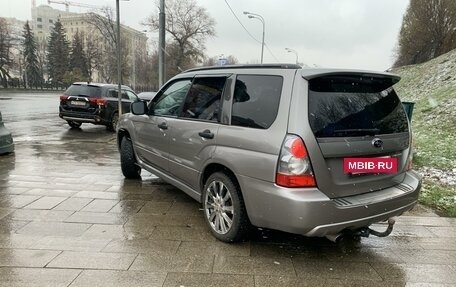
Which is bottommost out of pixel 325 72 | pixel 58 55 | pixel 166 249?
pixel 166 249

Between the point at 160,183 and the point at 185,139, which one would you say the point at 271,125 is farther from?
the point at 160,183

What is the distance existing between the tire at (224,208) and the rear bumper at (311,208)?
0.16 metres

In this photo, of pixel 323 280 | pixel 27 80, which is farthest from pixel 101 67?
pixel 323 280

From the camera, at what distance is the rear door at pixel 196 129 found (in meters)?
3.82

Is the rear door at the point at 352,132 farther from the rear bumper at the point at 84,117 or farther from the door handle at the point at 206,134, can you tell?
the rear bumper at the point at 84,117

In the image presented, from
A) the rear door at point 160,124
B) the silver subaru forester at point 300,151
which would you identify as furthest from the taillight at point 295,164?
the rear door at point 160,124

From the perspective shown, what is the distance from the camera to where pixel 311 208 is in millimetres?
2924

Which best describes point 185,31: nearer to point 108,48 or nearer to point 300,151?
point 108,48

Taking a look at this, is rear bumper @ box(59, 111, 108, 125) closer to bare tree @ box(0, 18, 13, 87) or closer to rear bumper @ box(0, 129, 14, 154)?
rear bumper @ box(0, 129, 14, 154)

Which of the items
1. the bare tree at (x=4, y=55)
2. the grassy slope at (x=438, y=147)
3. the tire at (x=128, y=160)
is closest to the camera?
the grassy slope at (x=438, y=147)

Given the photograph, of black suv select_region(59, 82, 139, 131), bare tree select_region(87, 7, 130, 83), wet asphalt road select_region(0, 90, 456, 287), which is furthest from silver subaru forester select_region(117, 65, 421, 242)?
bare tree select_region(87, 7, 130, 83)

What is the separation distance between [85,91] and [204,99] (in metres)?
9.58

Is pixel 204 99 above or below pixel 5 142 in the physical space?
above

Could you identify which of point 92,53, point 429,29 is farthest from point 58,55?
point 429,29
